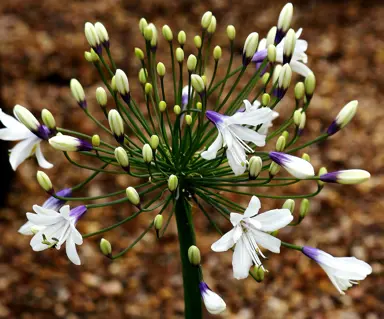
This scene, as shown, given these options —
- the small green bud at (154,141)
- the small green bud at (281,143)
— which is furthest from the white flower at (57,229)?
the small green bud at (281,143)

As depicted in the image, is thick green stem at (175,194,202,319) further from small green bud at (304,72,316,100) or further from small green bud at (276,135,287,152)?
small green bud at (304,72,316,100)

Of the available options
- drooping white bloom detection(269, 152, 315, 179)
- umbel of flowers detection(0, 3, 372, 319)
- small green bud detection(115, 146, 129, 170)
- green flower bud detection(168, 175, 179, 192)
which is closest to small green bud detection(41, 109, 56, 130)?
umbel of flowers detection(0, 3, 372, 319)

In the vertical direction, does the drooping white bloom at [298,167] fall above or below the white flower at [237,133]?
below

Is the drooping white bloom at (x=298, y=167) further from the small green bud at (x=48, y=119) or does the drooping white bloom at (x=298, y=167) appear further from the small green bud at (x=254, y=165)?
the small green bud at (x=48, y=119)

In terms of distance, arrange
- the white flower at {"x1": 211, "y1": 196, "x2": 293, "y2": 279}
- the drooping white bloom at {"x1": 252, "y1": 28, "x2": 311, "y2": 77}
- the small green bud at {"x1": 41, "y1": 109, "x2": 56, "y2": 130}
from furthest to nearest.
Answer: the drooping white bloom at {"x1": 252, "y1": 28, "x2": 311, "y2": 77}, the small green bud at {"x1": 41, "y1": 109, "x2": 56, "y2": 130}, the white flower at {"x1": 211, "y1": 196, "x2": 293, "y2": 279}

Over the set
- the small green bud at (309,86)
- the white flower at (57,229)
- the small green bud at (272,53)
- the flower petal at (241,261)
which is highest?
the small green bud at (272,53)

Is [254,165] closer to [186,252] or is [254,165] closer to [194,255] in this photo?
[194,255]

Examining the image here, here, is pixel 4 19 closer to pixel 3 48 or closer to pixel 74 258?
pixel 3 48
